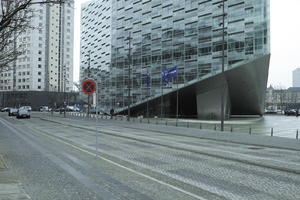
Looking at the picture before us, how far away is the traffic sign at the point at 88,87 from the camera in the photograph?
12086 millimetres

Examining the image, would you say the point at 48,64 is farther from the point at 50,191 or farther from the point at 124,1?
the point at 50,191

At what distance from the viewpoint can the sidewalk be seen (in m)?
5.93

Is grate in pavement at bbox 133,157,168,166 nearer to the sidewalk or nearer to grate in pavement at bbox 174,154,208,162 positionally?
grate in pavement at bbox 174,154,208,162

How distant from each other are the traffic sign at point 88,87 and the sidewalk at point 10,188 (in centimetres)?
461

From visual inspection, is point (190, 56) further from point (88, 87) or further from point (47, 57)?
point (47, 57)

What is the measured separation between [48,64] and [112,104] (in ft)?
178

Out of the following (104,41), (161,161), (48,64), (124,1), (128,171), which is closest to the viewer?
(128,171)

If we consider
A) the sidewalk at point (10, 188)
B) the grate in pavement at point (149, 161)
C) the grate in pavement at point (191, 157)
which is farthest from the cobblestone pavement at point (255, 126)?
the sidewalk at point (10, 188)

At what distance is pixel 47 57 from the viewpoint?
4958 inches

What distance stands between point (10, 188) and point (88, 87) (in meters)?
6.07

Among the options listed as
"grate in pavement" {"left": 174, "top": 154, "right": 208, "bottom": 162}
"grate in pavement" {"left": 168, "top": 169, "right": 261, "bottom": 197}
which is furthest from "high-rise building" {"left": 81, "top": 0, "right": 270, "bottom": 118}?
"grate in pavement" {"left": 168, "top": 169, "right": 261, "bottom": 197}

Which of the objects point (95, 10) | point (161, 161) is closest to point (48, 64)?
point (95, 10)

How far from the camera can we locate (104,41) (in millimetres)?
103062

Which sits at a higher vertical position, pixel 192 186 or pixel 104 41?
pixel 104 41
